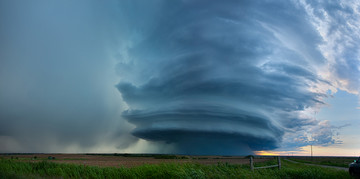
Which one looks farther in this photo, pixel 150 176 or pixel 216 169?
pixel 216 169

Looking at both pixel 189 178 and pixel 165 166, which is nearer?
pixel 189 178

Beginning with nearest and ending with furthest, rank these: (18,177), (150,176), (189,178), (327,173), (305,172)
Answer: (18,177) < (189,178) < (150,176) < (305,172) < (327,173)

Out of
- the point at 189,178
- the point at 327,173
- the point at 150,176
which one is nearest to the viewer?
the point at 189,178

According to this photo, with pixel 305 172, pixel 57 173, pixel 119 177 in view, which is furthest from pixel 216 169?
pixel 57 173

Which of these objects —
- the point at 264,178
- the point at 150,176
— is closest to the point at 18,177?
the point at 150,176

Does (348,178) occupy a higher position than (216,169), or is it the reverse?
(216,169)

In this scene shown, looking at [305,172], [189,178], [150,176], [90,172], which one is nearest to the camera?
[189,178]

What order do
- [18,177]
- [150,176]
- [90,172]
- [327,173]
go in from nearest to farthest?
[18,177] < [150,176] < [90,172] < [327,173]

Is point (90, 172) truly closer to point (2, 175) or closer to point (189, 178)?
point (2, 175)

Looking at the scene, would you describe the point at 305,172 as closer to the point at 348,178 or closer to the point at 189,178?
the point at 348,178
